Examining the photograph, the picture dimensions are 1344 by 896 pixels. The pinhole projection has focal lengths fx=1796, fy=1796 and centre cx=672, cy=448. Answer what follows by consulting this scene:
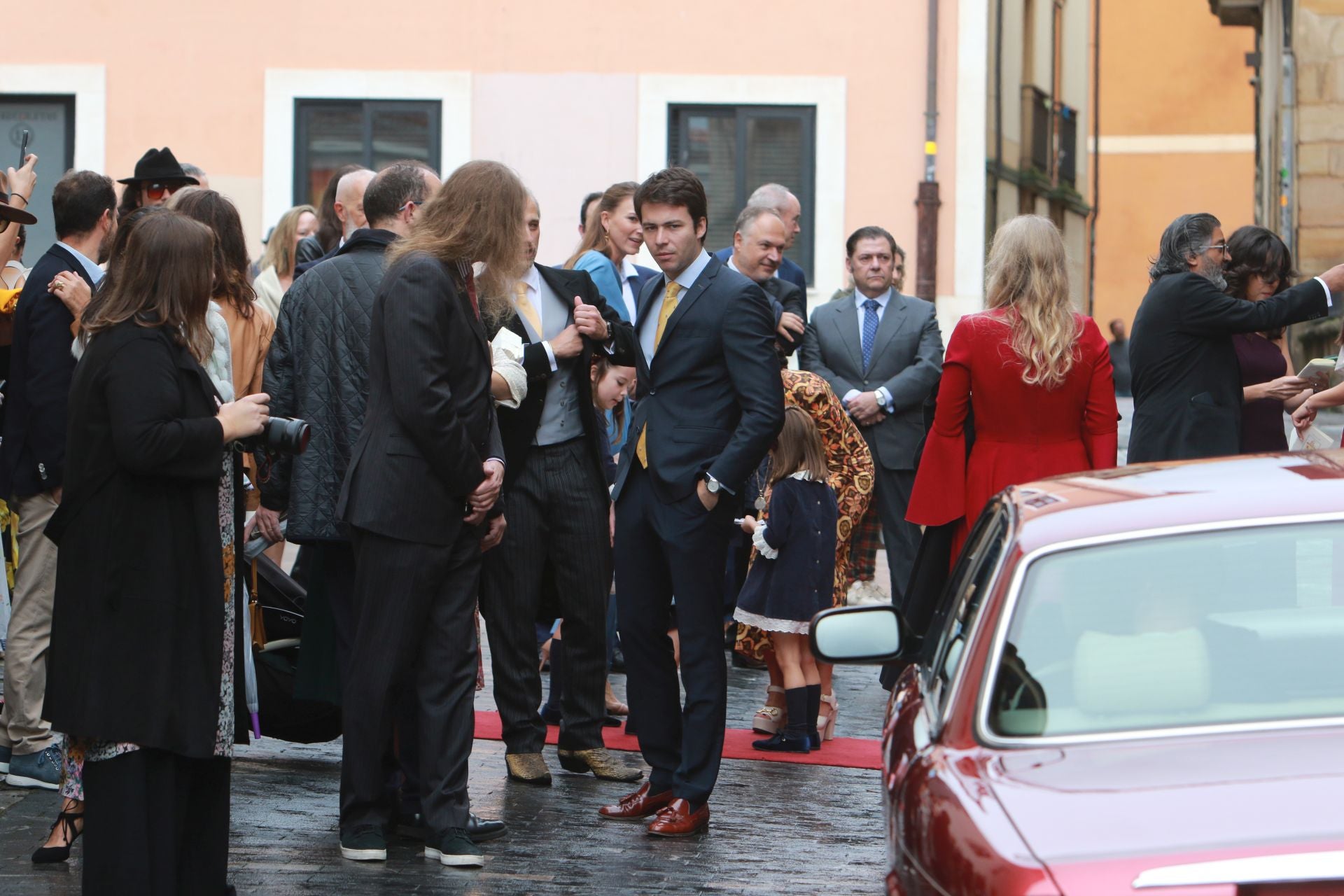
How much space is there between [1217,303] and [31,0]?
14.4 m

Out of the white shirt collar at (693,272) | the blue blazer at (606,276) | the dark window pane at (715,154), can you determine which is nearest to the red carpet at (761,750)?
the blue blazer at (606,276)

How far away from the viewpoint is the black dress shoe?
19.7 ft

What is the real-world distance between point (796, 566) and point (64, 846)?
10.6 feet

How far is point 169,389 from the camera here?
15.9ft

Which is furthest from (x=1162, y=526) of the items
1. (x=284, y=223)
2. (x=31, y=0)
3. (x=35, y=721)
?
(x=31, y=0)

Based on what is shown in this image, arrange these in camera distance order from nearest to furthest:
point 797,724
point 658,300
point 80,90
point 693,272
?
point 693,272, point 658,300, point 797,724, point 80,90

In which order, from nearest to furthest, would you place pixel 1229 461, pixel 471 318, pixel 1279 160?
1. pixel 1229 461
2. pixel 471 318
3. pixel 1279 160

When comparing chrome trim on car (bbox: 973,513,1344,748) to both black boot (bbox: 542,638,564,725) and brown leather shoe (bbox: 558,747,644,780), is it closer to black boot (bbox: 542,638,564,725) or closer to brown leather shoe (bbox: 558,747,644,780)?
brown leather shoe (bbox: 558,747,644,780)

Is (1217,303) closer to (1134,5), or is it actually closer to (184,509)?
(184,509)

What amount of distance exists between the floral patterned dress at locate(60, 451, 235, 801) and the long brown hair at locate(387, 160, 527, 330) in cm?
92

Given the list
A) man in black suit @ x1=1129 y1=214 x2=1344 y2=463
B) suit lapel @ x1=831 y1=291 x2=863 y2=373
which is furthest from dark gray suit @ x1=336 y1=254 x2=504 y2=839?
suit lapel @ x1=831 y1=291 x2=863 y2=373

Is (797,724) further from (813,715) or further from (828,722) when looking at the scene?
(828,722)

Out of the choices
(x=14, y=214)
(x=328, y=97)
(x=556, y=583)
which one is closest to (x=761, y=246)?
(x=556, y=583)

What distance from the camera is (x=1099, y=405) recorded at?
258 inches
